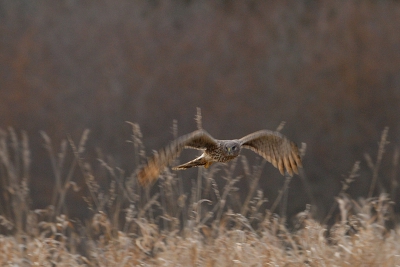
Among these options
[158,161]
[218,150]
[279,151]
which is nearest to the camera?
[158,161]

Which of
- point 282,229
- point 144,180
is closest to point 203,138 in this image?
point 144,180

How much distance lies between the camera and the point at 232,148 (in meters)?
2.82

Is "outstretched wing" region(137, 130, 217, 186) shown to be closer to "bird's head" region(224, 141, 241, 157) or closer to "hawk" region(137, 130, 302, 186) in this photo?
"hawk" region(137, 130, 302, 186)

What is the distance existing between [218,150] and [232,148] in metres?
0.06

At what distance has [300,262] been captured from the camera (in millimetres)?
2877

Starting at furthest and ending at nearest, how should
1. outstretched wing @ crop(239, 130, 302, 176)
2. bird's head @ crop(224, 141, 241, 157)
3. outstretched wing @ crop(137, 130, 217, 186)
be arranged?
1. outstretched wing @ crop(239, 130, 302, 176)
2. bird's head @ crop(224, 141, 241, 157)
3. outstretched wing @ crop(137, 130, 217, 186)

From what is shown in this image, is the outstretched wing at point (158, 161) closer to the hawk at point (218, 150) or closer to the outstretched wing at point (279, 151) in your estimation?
the hawk at point (218, 150)

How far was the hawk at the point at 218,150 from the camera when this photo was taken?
245cm

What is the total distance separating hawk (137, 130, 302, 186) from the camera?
2453 mm

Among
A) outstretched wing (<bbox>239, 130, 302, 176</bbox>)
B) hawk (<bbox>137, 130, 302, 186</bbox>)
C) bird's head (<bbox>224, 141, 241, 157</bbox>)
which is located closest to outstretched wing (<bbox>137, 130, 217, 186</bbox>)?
hawk (<bbox>137, 130, 302, 186</bbox>)

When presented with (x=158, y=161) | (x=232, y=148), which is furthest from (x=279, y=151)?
(x=158, y=161)

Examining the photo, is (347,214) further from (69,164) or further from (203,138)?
(69,164)

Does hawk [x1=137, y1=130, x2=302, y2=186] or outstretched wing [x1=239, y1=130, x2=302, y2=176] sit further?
outstretched wing [x1=239, y1=130, x2=302, y2=176]

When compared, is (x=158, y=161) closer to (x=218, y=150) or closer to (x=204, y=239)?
(x=218, y=150)
